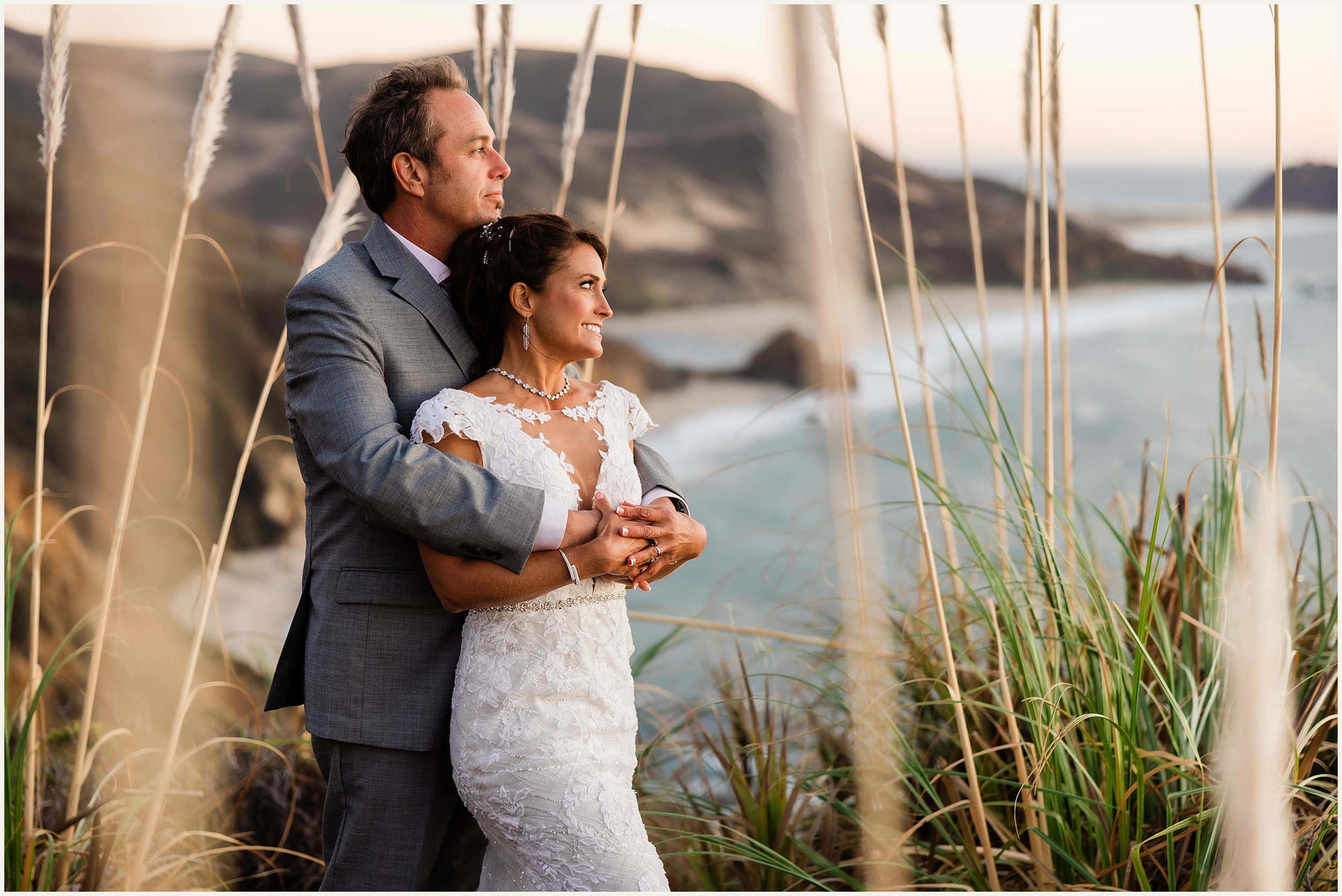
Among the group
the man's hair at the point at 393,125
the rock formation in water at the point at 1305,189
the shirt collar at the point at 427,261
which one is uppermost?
the rock formation in water at the point at 1305,189

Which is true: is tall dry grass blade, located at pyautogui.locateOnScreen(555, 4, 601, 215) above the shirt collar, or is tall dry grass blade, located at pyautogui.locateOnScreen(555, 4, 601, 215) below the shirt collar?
above

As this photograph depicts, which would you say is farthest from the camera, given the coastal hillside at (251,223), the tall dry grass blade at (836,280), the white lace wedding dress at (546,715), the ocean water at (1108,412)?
the ocean water at (1108,412)

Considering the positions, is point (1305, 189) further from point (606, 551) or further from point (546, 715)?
point (546, 715)

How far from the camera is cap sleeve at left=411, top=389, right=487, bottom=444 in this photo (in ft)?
4.66

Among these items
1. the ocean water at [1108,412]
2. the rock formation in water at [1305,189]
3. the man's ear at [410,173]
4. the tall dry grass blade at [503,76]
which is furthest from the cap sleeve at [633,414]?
the rock formation in water at [1305,189]

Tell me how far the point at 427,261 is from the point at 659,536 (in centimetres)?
70

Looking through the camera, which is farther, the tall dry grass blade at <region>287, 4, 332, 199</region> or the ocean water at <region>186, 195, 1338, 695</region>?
the ocean water at <region>186, 195, 1338, 695</region>

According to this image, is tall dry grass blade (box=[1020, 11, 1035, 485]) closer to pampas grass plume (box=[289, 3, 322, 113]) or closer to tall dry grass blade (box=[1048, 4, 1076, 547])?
tall dry grass blade (box=[1048, 4, 1076, 547])

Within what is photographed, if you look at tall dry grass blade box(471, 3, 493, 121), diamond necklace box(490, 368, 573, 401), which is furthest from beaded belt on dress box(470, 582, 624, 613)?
tall dry grass blade box(471, 3, 493, 121)

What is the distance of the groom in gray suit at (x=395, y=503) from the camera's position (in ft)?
4.40

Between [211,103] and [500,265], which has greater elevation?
[211,103]

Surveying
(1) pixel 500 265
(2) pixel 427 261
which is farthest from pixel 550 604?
(2) pixel 427 261

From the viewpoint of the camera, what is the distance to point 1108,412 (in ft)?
16.9

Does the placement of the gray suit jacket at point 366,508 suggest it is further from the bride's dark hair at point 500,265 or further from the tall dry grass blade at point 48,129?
the tall dry grass blade at point 48,129
